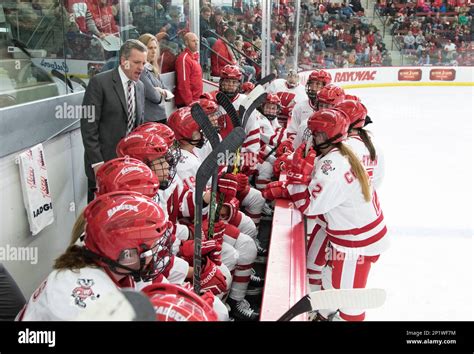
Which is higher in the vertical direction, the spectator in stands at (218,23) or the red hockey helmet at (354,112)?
the spectator in stands at (218,23)

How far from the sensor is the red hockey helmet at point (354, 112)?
8.52 ft

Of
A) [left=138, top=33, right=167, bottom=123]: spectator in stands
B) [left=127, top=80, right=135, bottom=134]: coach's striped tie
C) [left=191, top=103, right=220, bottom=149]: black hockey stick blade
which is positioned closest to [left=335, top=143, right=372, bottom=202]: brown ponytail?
[left=191, top=103, right=220, bottom=149]: black hockey stick blade

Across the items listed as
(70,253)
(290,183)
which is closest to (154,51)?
(290,183)

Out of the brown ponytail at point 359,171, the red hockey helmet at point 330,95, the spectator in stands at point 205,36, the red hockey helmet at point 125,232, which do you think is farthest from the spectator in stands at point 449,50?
the red hockey helmet at point 125,232

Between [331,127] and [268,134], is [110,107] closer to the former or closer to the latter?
[331,127]

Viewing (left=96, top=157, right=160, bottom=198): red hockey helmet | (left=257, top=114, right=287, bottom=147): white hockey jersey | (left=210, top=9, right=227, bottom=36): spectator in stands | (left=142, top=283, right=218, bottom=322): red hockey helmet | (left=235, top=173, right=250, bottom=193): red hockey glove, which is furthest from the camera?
(left=210, top=9, right=227, bottom=36): spectator in stands

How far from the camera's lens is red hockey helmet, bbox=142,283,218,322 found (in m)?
0.88

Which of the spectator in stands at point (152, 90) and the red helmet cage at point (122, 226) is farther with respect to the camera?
the spectator in stands at point (152, 90)

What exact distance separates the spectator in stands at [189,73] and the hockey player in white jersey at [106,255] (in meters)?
3.98

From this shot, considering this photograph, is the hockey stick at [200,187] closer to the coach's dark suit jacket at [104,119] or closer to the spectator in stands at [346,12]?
the coach's dark suit jacket at [104,119]

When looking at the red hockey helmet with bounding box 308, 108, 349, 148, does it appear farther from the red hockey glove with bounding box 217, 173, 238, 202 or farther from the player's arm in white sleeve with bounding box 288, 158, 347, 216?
the red hockey glove with bounding box 217, 173, 238, 202

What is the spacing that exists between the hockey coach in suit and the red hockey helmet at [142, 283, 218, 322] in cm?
181

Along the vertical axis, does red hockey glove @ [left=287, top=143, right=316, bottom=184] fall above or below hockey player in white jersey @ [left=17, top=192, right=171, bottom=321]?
below

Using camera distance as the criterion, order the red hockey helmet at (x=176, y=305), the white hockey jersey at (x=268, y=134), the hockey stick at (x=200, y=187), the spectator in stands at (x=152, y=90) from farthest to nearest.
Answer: the white hockey jersey at (x=268, y=134) < the spectator in stands at (x=152, y=90) < the hockey stick at (x=200, y=187) < the red hockey helmet at (x=176, y=305)
